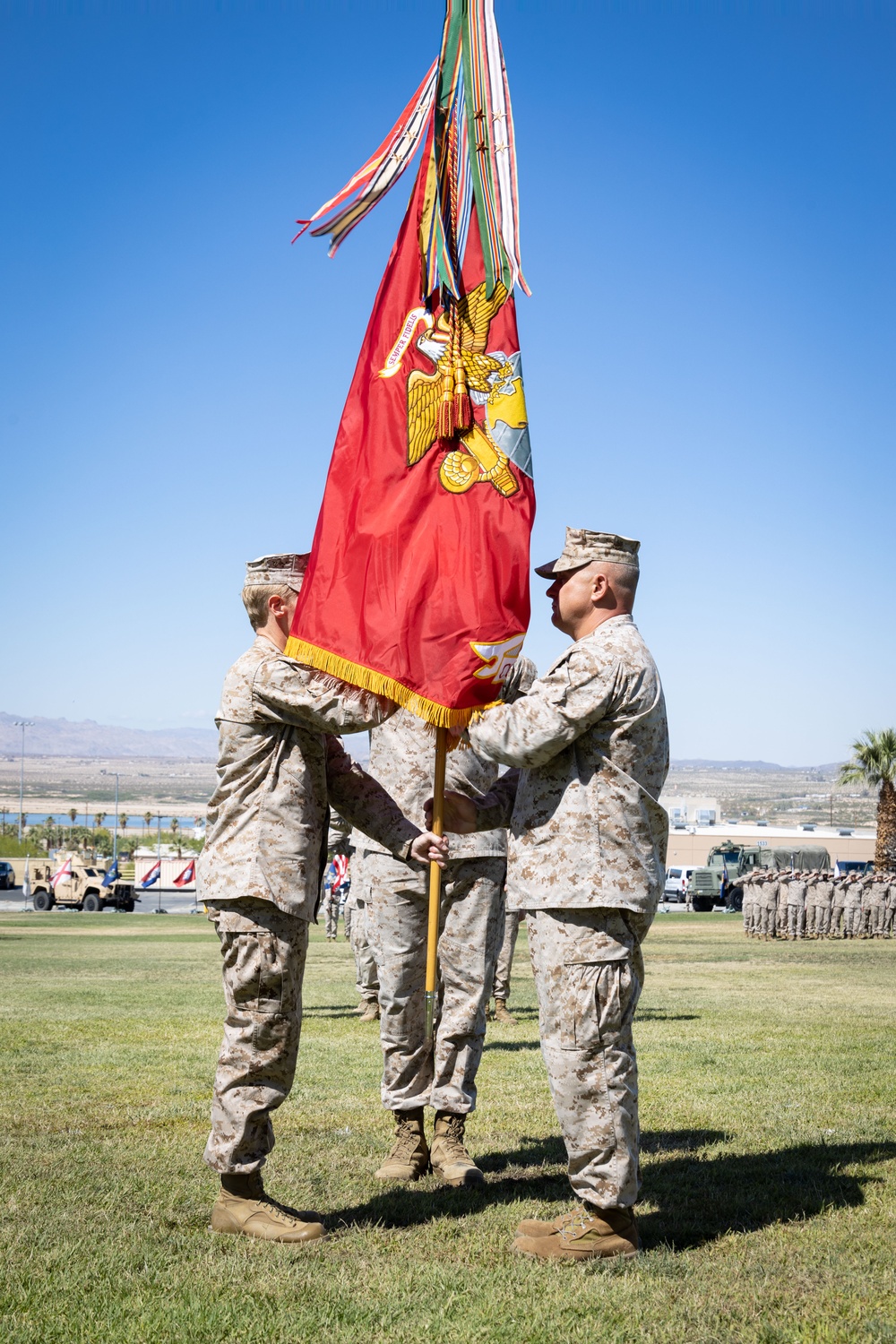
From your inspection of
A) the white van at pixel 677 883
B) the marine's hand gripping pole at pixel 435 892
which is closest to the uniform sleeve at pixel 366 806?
the marine's hand gripping pole at pixel 435 892

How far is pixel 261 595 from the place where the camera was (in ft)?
17.0

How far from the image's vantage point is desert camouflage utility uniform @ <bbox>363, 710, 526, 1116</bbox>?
5727 millimetres

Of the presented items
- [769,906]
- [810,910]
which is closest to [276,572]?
[769,906]

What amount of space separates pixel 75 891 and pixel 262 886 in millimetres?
49278

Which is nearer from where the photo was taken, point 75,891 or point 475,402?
point 475,402

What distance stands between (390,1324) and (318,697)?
6.92 ft

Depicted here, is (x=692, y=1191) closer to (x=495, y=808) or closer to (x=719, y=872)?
(x=495, y=808)

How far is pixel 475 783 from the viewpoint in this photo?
20.1 ft

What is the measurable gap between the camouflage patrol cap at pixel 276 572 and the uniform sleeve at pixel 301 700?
18.3 inches

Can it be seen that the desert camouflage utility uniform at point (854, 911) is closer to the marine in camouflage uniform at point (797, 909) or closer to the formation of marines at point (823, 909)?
the formation of marines at point (823, 909)

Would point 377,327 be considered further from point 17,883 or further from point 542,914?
point 17,883

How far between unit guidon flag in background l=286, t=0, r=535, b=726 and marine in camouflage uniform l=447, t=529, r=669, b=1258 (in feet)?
1.73

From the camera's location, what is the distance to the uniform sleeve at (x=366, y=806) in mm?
5176

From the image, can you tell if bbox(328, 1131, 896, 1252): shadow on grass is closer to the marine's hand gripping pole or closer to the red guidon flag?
the marine's hand gripping pole
